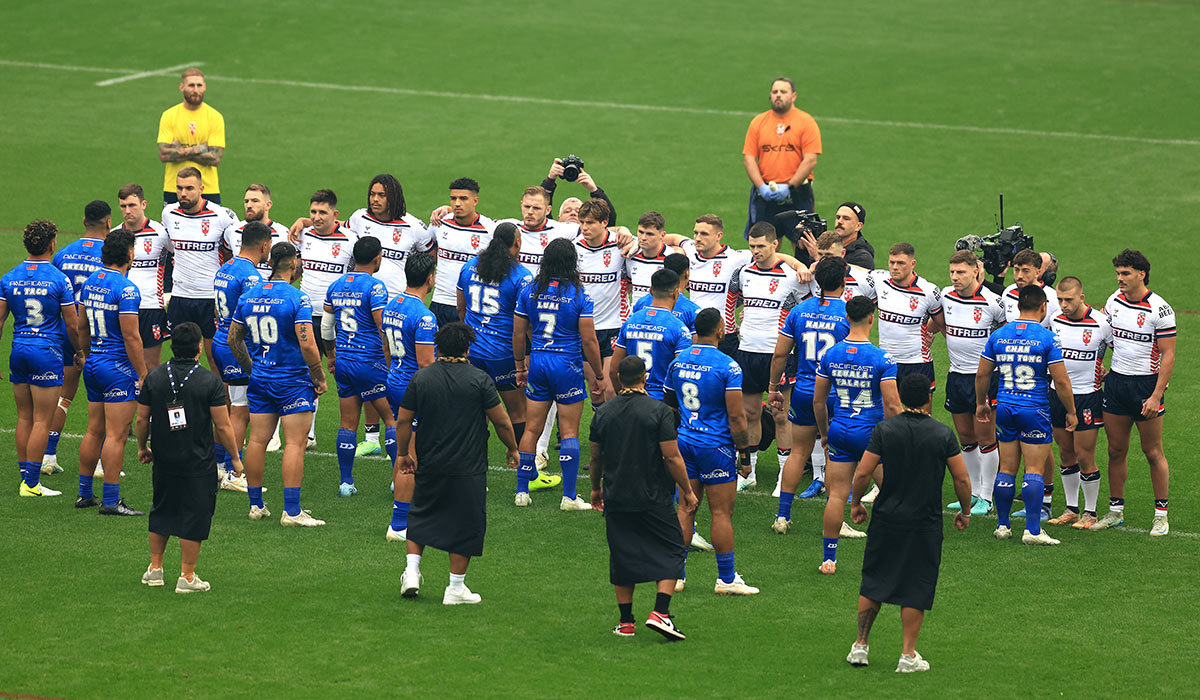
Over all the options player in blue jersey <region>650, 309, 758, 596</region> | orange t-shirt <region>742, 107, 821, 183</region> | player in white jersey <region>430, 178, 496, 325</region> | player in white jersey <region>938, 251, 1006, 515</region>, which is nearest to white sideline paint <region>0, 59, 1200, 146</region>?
orange t-shirt <region>742, 107, 821, 183</region>

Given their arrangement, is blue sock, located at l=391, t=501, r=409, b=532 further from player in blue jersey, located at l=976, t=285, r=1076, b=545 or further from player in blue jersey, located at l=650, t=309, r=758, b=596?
player in blue jersey, located at l=976, t=285, r=1076, b=545

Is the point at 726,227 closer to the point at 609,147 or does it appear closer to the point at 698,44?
the point at 609,147

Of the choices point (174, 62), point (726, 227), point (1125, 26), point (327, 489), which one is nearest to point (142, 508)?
point (327, 489)

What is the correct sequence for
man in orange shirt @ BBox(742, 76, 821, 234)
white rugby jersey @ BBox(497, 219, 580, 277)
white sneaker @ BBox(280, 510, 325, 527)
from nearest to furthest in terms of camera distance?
white sneaker @ BBox(280, 510, 325, 527) → white rugby jersey @ BBox(497, 219, 580, 277) → man in orange shirt @ BBox(742, 76, 821, 234)

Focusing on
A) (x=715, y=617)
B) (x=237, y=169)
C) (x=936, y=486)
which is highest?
(x=237, y=169)

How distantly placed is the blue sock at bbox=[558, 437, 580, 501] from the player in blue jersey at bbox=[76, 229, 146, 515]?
382 centimetres

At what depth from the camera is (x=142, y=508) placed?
12984 millimetres

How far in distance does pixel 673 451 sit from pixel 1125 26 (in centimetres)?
2814

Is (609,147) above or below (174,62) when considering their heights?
below

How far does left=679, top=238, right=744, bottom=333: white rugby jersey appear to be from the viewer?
14016 millimetres

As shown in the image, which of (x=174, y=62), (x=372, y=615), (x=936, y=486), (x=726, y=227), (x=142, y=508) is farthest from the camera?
(x=174, y=62)

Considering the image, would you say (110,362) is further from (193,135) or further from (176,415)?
(193,135)

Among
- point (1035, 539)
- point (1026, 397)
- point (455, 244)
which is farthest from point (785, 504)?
point (455, 244)

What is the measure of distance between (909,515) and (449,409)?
3.43m
